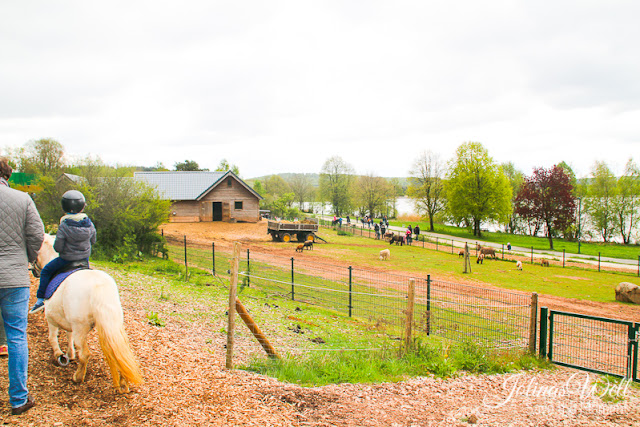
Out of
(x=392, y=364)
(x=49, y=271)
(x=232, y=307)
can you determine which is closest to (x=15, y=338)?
(x=49, y=271)

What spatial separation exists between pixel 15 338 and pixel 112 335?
32.5 inches

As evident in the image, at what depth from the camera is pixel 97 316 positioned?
13.1 feet

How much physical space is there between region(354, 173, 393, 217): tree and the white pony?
207ft

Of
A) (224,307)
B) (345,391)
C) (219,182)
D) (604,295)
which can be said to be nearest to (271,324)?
A: (224,307)

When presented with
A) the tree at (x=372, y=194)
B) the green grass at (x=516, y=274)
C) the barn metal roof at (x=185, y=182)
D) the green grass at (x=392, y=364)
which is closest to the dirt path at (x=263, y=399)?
the green grass at (x=392, y=364)

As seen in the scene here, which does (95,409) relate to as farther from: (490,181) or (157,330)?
(490,181)

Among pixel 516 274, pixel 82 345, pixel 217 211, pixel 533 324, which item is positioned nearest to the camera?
pixel 82 345

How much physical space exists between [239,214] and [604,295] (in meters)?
31.7

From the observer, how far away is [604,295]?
17203mm

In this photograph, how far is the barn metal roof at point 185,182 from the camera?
1537 inches

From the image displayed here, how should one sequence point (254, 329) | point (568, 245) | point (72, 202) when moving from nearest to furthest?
1. point (72, 202)
2. point (254, 329)
3. point (568, 245)

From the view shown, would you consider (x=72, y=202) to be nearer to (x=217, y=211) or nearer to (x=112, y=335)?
(x=112, y=335)

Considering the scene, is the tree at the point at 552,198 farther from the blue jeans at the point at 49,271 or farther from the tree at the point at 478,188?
the blue jeans at the point at 49,271

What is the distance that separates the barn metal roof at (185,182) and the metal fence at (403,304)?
19700mm
